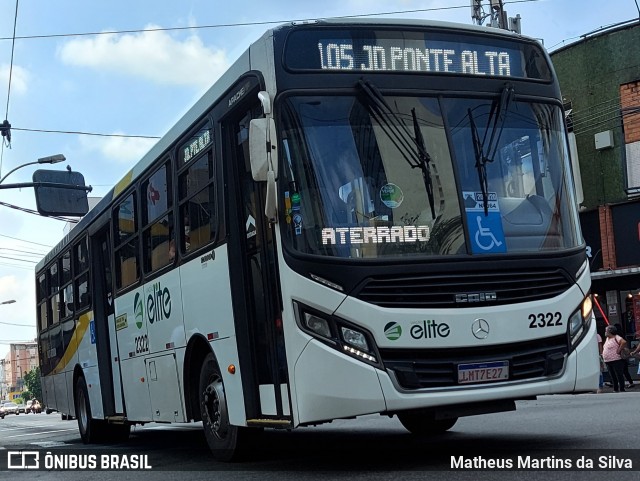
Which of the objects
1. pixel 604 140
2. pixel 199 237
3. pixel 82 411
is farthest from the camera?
pixel 604 140

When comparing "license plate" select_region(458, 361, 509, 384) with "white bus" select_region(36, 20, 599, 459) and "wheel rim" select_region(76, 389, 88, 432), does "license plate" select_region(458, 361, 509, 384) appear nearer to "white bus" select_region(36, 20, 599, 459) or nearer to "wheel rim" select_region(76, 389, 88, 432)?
"white bus" select_region(36, 20, 599, 459)

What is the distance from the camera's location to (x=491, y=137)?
7785 millimetres

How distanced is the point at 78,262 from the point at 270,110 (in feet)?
27.0

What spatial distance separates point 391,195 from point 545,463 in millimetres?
2267

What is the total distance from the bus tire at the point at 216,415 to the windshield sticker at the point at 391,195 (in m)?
2.45

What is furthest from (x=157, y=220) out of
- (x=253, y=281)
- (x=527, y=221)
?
(x=527, y=221)

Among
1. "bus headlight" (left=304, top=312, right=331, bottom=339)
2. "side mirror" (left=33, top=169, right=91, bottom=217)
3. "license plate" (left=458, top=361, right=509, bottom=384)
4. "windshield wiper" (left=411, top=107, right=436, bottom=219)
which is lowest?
"license plate" (left=458, top=361, right=509, bottom=384)

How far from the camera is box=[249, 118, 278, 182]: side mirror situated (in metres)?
7.30

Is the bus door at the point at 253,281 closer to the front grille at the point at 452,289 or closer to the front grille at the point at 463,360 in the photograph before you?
the front grille at the point at 452,289

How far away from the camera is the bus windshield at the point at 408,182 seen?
7.36 meters

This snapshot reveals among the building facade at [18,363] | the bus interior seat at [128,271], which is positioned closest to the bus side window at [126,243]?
the bus interior seat at [128,271]

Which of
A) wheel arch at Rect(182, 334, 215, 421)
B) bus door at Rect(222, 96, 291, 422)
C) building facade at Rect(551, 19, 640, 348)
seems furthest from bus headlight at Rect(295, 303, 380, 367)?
building facade at Rect(551, 19, 640, 348)

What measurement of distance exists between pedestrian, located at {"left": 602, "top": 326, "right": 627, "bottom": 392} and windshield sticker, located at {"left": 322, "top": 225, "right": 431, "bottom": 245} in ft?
48.5

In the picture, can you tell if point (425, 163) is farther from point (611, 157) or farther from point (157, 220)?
point (611, 157)
